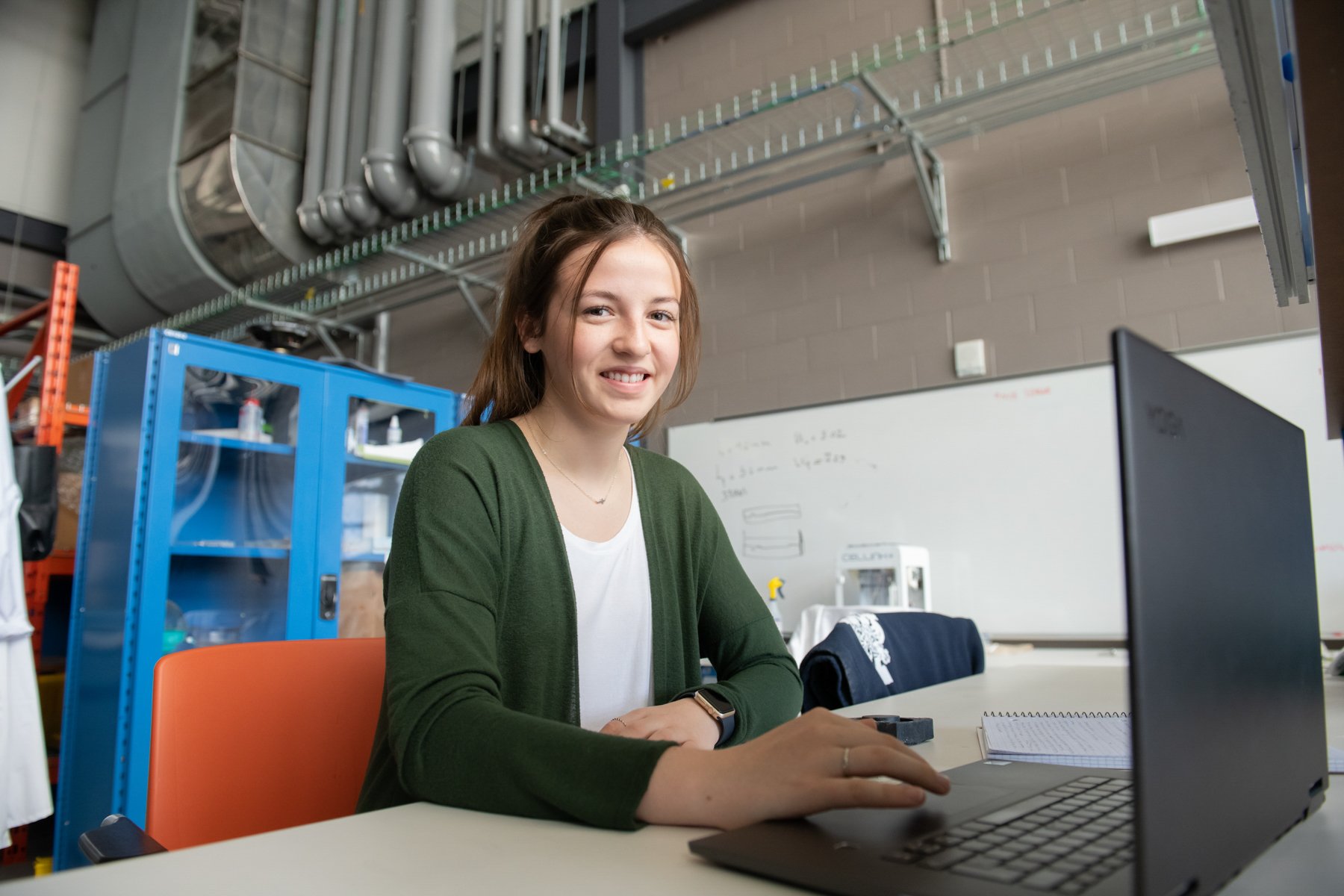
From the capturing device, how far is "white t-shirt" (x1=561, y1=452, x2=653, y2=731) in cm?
94

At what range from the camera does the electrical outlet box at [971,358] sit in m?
2.75

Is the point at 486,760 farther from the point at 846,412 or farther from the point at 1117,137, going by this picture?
the point at 1117,137

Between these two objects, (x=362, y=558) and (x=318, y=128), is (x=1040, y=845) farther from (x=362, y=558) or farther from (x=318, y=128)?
(x=318, y=128)

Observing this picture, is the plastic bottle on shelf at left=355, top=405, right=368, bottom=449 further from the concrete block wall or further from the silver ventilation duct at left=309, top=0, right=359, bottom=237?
the silver ventilation duct at left=309, top=0, right=359, bottom=237

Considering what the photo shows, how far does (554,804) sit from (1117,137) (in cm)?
275

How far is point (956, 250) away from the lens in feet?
9.35

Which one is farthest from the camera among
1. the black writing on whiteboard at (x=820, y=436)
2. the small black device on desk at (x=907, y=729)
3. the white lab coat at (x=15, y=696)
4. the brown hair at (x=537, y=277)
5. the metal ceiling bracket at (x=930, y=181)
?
the black writing on whiteboard at (x=820, y=436)

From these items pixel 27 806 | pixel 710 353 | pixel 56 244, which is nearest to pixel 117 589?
Answer: pixel 27 806

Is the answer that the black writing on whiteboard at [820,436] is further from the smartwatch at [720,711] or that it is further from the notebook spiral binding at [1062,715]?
the smartwatch at [720,711]

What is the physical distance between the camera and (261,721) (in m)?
0.94

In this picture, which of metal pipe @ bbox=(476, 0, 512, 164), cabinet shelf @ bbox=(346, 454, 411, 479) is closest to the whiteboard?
cabinet shelf @ bbox=(346, 454, 411, 479)

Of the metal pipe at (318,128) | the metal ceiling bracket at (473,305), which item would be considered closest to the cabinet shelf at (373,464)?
the metal ceiling bracket at (473,305)

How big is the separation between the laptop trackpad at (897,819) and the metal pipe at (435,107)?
149 inches

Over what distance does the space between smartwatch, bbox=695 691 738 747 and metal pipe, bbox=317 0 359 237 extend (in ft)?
12.7
